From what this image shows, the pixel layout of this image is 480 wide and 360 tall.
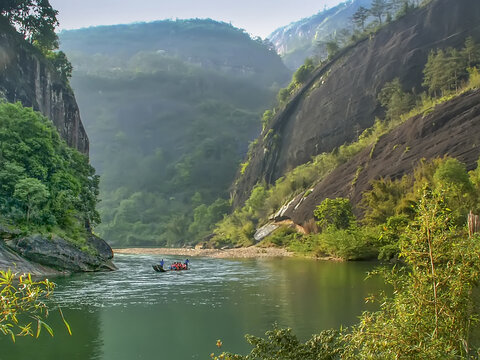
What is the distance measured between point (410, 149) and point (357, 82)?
33.6 m

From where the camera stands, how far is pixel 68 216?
4262 cm

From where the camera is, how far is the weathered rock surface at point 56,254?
35.1 meters

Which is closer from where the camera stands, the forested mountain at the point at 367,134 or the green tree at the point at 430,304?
the green tree at the point at 430,304

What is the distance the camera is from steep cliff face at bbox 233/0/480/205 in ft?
255

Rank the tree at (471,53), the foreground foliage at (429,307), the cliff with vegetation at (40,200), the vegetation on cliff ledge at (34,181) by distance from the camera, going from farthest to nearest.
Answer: the tree at (471,53)
the vegetation on cliff ledge at (34,181)
the cliff with vegetation at (40,200)
the foreground foliage at (429,307)

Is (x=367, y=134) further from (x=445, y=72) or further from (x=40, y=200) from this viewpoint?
(x=40, y=200)

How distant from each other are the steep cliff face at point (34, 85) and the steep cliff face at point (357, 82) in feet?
148

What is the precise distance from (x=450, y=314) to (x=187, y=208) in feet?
481

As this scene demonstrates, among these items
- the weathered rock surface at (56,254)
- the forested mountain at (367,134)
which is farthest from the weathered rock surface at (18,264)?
the forested mountain at (367,134)

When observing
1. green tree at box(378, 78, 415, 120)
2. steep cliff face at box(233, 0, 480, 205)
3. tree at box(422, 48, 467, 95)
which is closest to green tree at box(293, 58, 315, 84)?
steep cliff face at box(233, 0, 480, 205)

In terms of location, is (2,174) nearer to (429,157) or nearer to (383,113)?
(429,157)

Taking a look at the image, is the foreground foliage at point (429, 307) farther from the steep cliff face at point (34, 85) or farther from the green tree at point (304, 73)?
the green tree at point (304, 73)

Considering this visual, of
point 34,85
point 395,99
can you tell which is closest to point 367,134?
point 395,99

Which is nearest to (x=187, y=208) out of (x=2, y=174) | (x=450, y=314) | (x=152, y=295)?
(x=2, y=174)
